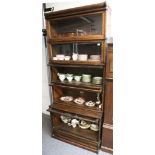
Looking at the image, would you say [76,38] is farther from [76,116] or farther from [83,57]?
[76,116]

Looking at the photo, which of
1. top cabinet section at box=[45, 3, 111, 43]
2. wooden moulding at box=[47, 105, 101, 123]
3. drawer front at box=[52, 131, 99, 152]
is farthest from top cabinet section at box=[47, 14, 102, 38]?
drawer front at box=[52, 131, 99, 152]

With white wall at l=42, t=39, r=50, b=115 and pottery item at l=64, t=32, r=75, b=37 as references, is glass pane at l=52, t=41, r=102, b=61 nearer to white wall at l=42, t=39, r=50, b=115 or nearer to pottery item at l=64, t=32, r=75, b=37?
pottery item at l=64, t=32, r=75, b=37

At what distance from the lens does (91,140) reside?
192cm

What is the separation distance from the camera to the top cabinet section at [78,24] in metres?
1.65

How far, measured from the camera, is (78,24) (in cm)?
192

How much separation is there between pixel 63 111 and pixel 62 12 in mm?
1287

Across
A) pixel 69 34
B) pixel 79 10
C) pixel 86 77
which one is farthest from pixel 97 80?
pixel 79 10

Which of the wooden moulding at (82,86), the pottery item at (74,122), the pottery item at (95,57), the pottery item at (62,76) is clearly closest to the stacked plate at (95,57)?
the pottery item at (95,57)

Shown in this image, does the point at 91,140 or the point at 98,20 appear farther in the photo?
the point at 91,140

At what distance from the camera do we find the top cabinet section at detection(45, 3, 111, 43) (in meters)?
1.65
